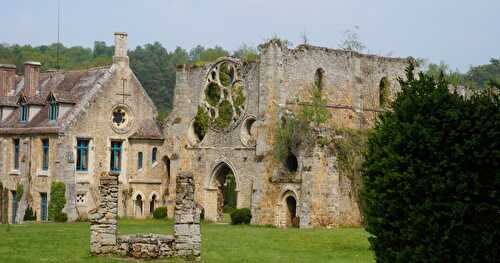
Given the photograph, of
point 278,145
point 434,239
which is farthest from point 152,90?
point 434,239

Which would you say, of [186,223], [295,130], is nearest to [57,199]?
[295,130]

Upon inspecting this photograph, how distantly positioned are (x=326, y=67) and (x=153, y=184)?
10762 mm

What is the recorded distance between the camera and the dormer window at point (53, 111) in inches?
1863

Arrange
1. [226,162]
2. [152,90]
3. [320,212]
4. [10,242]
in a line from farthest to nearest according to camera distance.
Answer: [152,90] → [226,162] → [320,212] → [10,242]

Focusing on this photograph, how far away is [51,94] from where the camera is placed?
47.7m

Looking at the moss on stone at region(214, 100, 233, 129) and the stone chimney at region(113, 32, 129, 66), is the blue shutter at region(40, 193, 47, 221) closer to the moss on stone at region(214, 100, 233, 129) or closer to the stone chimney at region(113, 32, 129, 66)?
the stone chimney at region(113, 32, 129, 66)

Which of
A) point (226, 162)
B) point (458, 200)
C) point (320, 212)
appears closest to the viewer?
point (458, 200)

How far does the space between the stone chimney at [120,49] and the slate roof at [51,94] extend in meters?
0.71

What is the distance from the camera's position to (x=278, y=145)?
4428 cm

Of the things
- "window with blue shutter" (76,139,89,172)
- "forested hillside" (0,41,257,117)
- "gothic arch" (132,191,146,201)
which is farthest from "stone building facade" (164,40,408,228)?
"forested hillside" (0,41,257,117)

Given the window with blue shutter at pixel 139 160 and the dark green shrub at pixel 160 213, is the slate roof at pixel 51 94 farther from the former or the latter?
the dark green shrub at pixel 160 213

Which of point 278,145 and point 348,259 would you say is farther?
point 278,145

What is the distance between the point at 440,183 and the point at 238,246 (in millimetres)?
12474

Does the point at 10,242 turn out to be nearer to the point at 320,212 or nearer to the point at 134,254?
the point at 134,254
